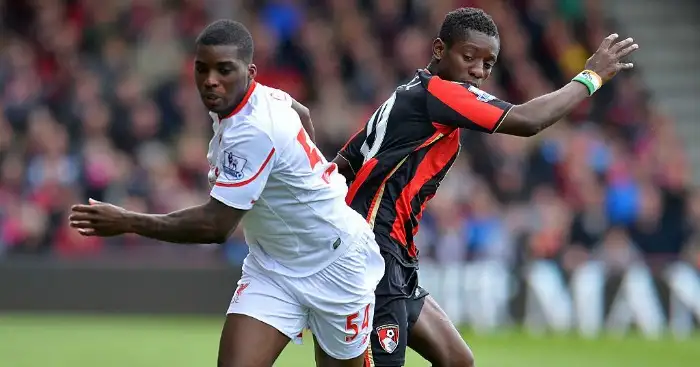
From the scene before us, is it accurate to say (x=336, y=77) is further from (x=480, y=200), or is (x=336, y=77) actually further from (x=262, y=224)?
(x=262, y=224)

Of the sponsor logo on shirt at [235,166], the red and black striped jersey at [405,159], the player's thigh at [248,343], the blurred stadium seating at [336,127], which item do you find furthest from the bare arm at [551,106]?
the blurred stadium seating at [336,127]

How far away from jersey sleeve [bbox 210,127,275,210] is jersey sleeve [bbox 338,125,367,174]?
3.93ft

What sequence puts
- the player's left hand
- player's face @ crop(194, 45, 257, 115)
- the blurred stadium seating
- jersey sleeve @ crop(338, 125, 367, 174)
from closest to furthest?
the player's left hand, player's face @ crop(194, 45, 257, 115), jersey sleeve @ crop(338, 125, 367, 174), the blurred stadium seating

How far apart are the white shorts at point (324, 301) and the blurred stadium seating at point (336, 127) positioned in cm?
929

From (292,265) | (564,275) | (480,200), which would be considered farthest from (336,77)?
(292,265)

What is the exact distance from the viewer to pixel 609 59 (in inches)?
284

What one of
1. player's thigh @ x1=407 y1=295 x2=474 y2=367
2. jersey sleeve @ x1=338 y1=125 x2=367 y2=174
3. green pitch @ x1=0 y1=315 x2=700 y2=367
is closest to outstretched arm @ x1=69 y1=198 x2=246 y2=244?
jersey sleeve @ x1=338 y1=125 x2=367 y2=174

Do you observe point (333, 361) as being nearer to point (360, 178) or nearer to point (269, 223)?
point (269, 223)

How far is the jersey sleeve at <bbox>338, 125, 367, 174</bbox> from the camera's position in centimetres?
767

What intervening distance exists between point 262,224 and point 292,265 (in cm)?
28

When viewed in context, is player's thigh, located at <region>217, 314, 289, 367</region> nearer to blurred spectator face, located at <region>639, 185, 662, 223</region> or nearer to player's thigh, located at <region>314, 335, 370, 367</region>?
player's thigh, located at <region>314, 335, 370, 367</region>

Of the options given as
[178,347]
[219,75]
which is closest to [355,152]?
[219,75]

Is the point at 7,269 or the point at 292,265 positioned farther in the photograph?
the point at 7,269

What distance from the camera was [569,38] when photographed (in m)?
20.0
